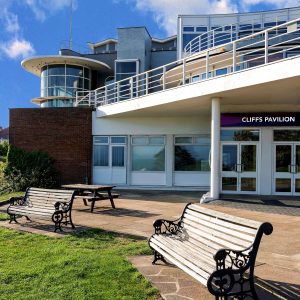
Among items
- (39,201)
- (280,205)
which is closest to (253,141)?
→ (280,205)

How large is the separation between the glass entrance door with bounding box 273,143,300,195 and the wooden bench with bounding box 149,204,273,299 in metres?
11.0

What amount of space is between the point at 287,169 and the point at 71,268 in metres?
12.6

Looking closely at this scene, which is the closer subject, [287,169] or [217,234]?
[217,234]

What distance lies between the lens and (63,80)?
29.3 meters

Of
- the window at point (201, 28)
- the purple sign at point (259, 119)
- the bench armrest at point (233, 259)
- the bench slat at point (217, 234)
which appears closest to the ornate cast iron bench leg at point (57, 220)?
the bench slat at point (217, 234)

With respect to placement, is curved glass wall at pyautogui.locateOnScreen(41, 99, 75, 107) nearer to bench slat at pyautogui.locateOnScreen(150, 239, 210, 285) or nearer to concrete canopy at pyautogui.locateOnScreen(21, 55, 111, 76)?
concrete canopy at pyautogui.locateOnScreen(21, 55, 111, 76)

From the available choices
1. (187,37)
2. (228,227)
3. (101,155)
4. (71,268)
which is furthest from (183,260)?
(187,37)

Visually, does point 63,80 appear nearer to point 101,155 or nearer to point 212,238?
point 101,155

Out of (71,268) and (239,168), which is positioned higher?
(239,168)

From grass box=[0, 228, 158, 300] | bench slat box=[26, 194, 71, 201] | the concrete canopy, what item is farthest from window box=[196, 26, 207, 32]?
grass box=[0, 228, 158, 300]

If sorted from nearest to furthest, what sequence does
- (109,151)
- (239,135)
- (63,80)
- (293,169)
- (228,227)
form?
(228,227)
(293,169)
(239,135)
(109,151)
(63,80)

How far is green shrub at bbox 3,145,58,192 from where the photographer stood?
19.1 metres

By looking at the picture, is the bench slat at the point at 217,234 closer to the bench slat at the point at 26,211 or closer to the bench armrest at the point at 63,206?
the bench armrest at the point at 63,206

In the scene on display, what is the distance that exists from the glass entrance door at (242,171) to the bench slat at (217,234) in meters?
10.9
